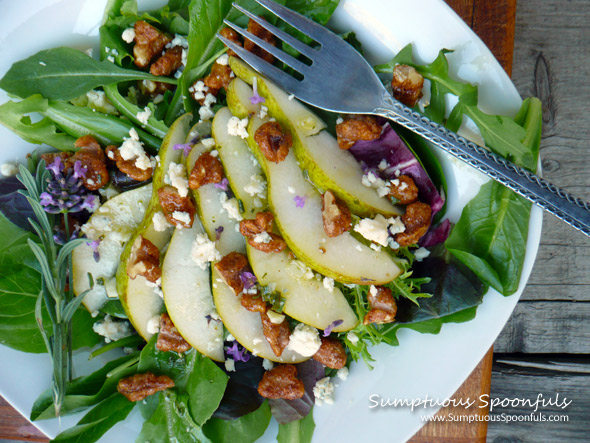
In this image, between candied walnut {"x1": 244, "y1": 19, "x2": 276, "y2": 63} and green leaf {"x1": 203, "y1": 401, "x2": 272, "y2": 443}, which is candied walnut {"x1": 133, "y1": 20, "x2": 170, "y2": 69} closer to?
candied walnut {"x1": 244, "y1": 19, "x2": 276, "y2": 63}

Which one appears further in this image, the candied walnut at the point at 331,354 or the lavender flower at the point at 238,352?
the lavender flower at the point at 238,352

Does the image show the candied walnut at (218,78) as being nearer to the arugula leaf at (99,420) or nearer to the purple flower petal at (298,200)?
the purple flower petal at (298,200)

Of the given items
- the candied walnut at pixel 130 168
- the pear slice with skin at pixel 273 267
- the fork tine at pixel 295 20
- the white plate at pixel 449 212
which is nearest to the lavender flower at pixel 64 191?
the candied walnut at pixel 130 168

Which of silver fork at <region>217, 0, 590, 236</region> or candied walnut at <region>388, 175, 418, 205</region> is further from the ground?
silver fork at <region>217, 0, 590, 236</region>

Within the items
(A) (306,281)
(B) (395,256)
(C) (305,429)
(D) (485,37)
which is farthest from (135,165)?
(D) (485,37)

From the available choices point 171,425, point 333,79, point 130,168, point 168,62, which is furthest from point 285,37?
point 171,425

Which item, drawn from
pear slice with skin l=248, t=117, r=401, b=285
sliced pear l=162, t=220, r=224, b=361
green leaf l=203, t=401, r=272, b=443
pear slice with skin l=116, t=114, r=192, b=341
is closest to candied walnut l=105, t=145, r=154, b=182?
pear slice with skin l=116, t=114, r=192, b=341
